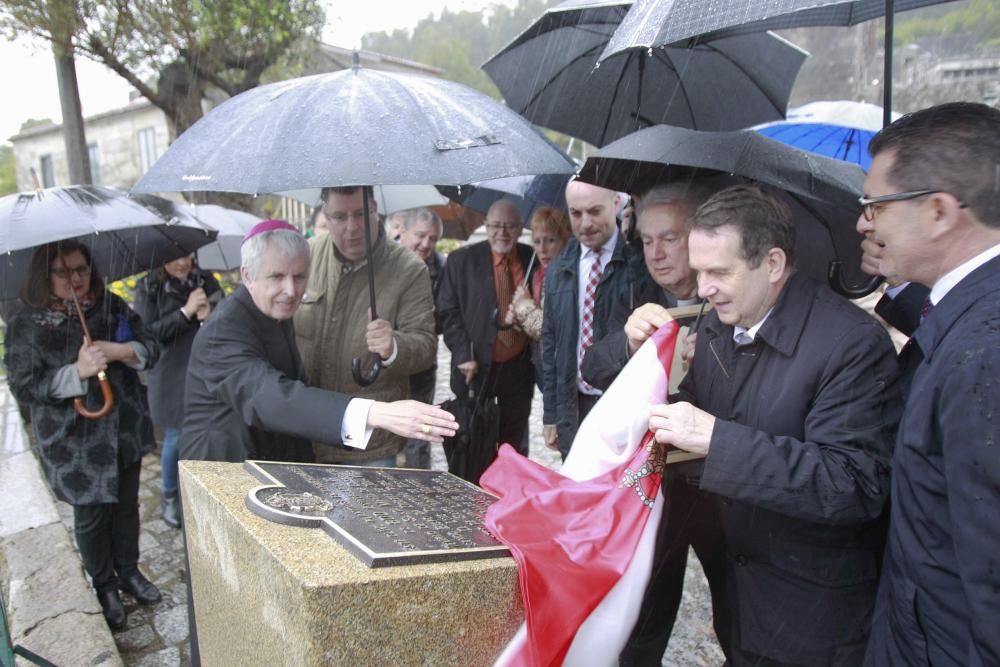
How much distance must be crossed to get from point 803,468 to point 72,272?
11.3ft

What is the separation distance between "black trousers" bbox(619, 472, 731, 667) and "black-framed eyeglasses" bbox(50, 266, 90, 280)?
3025 mm

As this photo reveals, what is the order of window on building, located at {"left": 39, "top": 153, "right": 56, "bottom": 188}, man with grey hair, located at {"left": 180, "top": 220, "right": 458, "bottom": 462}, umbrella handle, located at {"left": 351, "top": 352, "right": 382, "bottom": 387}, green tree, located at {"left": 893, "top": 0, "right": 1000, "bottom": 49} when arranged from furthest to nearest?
1. window on building, located at {"left": 39, "top": 153, "right": 56, "bottom": 188}
2. umbrella handle, located at {"left": 351, "top": 352, "right": 382, "bottom": 387}
3. man with grey hair, located at {"left": 180, "top": 220, "right": 458, "bottom": 462}
4. green tree, located at {"left": 893, "top": 0, "right": 1000, "bottom": 49}

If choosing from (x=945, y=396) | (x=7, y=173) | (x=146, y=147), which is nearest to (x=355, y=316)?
(x=945, y=396)

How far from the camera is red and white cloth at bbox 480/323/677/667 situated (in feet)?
6.12

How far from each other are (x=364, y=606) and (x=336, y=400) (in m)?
0.94

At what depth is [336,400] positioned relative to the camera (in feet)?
8.11

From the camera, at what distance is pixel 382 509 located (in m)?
2.10

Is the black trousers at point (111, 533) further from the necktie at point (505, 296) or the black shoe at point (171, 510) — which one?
the necktie at point (505, 296)

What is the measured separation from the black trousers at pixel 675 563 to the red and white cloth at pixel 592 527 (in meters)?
0.33

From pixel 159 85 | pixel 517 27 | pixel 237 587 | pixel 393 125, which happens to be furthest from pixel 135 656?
pixel 517 27

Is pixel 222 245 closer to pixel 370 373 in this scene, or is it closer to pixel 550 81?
pixel 550 81

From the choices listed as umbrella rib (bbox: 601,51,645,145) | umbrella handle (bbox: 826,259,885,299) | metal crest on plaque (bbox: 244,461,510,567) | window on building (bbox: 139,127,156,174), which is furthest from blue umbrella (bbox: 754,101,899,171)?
window on building (bbox: 139,127,156,174)

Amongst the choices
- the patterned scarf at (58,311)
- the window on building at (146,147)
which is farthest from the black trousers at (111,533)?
the window on building at (146,147)

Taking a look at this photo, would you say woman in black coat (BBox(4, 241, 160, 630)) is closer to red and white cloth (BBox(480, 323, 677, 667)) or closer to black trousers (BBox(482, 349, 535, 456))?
black trousers (BBox(482, 349, 535, 456))
